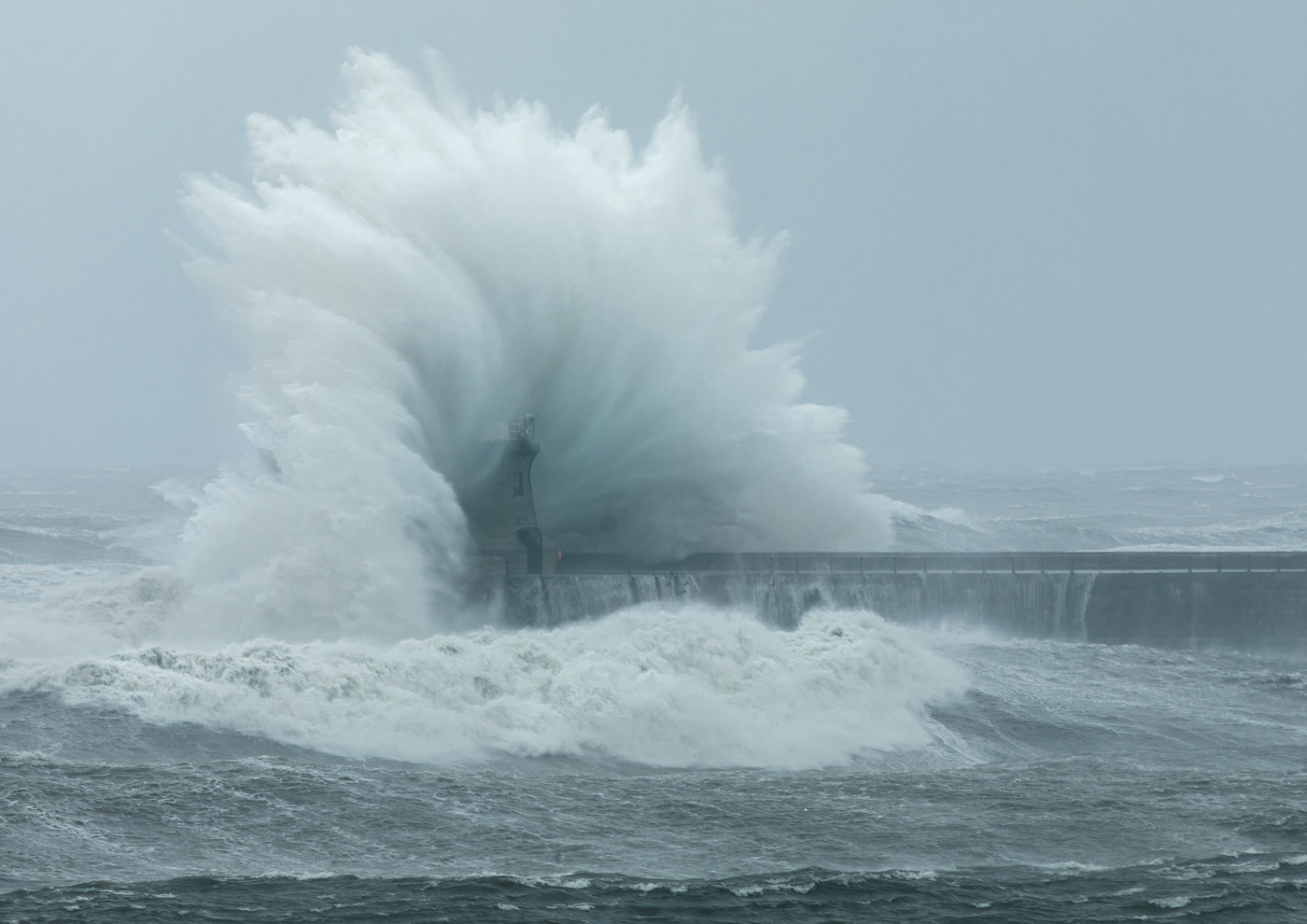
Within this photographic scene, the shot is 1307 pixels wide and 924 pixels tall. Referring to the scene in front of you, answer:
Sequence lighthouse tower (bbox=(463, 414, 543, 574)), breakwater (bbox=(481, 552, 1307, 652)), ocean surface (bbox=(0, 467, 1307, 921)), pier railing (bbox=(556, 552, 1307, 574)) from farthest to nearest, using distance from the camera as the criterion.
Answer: pier railing (bbox=(556, 552, 1307, 574)) < lighthouse tower (bbox=(463, 414, 543, 574)) < breakwater (bbox=(481, 552, 1307, 652)) < ocean surface (bbox=(0, 467, 1307, 921))

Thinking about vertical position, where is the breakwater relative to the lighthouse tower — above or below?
below

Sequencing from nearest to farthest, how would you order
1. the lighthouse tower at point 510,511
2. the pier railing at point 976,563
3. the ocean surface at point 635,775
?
the ocean surface at point 635,775 < the lighthouse tower at point 510,511 < the pier railing at point 976,563

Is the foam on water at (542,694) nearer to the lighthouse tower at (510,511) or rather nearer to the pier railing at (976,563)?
the lighthouse tower at (510,511)

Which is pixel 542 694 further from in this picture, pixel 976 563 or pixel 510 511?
pixel 976 563

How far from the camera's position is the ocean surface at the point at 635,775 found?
35.1 ft

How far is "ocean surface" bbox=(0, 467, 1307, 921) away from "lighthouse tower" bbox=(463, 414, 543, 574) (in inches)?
88.8

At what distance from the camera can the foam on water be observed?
50.9 feet

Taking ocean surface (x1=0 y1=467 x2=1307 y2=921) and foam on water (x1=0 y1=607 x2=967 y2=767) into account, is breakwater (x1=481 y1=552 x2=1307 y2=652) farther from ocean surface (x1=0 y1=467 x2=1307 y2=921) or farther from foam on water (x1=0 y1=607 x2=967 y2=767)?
foam on water (x1=0 y1=607 x2=967 y2=767)

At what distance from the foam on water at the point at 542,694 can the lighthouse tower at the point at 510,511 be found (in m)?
6.26

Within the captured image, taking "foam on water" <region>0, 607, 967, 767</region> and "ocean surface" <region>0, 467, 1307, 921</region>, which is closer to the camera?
"ocean surface" <region>0, 467, 1307, 921</region>

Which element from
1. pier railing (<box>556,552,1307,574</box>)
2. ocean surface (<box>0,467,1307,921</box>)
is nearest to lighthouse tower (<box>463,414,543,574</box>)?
pier railing (<box>556,552,1307,574</box>)

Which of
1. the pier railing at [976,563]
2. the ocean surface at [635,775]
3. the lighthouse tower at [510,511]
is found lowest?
the ocean surface at [635,775]

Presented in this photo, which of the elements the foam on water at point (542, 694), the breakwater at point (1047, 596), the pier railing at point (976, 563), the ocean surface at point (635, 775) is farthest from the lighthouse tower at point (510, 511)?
the foam on water at point (542, 694)

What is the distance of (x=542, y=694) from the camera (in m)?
17.0
